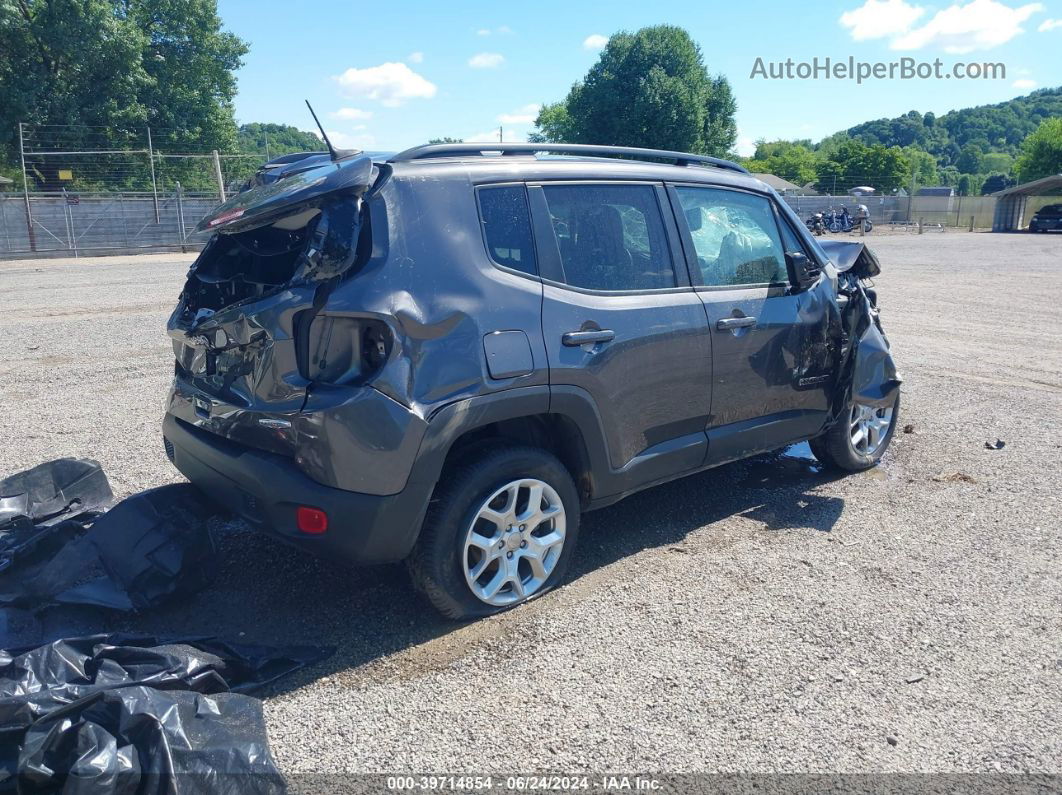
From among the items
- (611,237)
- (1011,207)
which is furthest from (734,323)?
(1011,207)

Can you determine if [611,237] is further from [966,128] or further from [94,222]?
[966,128]

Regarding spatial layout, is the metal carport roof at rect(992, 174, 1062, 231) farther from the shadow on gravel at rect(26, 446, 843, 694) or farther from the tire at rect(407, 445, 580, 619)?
the tire at rect(407, 445, 580, 619)

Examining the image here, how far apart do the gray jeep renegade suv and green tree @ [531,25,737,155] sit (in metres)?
50.9

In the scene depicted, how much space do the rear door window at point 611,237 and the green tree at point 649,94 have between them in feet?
167

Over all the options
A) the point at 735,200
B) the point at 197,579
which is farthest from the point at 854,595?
the point at 197,579

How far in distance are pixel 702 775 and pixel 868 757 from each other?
57 centimetres

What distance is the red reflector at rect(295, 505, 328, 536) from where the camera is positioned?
3.11 metres

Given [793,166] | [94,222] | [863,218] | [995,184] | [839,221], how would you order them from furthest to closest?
1. [793,166]
2. [995,184]
3. [863,218]
4. [839,221]
5. [94,222]

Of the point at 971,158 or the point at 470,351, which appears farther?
the point at 971,158

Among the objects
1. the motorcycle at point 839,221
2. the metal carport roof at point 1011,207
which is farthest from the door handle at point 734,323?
the metal carport roof at point 1011,207

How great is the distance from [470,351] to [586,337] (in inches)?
23.3

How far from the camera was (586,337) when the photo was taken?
11.8ft

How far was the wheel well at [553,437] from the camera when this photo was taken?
11.8ft

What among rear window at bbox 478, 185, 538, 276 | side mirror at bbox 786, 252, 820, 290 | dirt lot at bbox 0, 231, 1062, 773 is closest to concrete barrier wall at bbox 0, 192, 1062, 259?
dirt lot at bbox 0, 231, 1062, 773
